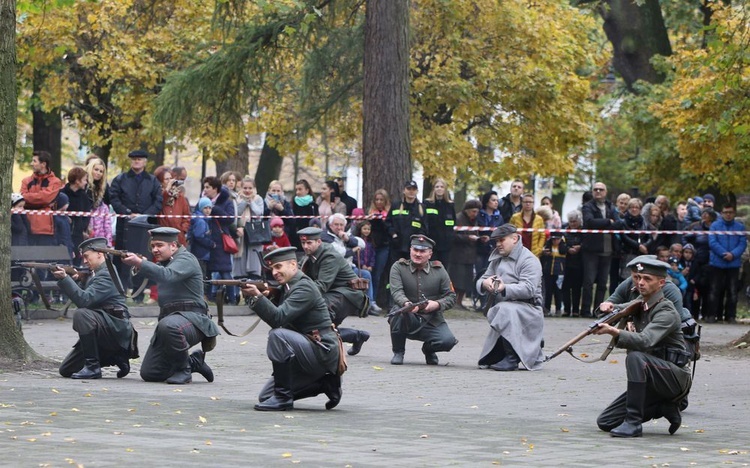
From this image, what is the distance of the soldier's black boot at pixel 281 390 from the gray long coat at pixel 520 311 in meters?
4.80

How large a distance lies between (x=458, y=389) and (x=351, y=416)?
107 inches

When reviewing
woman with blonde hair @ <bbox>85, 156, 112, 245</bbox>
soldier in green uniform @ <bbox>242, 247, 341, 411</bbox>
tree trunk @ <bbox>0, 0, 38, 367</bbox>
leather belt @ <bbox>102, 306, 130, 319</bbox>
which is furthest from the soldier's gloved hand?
woman with blonde hair @ <bbox>85, 156, 112, 245</bbox>

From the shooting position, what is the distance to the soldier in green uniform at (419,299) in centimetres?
1673

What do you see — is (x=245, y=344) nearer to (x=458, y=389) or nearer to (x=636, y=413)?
(x=458, y=389)

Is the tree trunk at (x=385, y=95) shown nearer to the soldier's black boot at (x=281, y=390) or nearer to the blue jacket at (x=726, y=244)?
the blue jacket at (x=726, y=244)

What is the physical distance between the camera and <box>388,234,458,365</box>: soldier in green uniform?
1673 cm

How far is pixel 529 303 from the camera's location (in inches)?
655

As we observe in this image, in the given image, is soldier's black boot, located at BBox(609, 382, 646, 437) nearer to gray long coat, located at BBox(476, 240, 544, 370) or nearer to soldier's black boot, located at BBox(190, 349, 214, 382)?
soldier's black boot, located at BBox(190, 349, 214, 382)

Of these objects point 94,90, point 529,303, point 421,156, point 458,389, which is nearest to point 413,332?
point 529,303

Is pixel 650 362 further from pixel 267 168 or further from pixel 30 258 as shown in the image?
pixel 267 168

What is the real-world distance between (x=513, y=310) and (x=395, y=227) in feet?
22.6

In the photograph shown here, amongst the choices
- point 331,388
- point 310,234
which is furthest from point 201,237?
point 331,388

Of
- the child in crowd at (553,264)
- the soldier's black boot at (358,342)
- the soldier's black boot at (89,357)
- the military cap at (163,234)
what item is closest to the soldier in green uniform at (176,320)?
the military cap at (163,234)

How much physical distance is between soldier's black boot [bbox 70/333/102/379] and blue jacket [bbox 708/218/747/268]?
1315 cm
